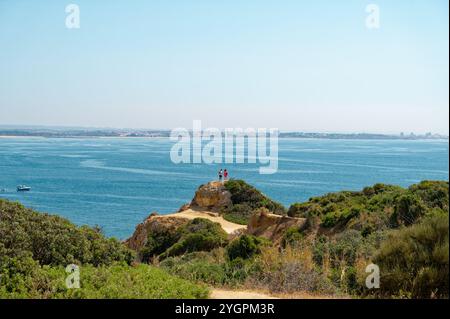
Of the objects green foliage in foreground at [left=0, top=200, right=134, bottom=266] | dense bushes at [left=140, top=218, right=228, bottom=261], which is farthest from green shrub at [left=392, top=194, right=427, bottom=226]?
dense bushes at [left=140, top=218, right=228, bottom=261]

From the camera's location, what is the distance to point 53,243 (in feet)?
28.8

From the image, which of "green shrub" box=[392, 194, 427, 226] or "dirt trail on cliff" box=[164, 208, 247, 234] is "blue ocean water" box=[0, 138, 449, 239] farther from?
"green shrub" box=[392, 194, 427, 226]

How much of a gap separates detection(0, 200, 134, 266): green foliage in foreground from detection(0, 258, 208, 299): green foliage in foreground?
64 cm

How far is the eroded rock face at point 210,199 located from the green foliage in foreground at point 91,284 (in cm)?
2581

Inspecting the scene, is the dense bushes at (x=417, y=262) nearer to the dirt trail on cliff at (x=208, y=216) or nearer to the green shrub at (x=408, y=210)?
the green shrub at (x=408, y=210)

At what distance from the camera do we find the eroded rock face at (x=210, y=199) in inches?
1330

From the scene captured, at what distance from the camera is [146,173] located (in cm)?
9062

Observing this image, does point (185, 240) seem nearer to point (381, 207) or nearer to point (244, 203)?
point (381, 207)

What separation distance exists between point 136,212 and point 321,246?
4539 cm

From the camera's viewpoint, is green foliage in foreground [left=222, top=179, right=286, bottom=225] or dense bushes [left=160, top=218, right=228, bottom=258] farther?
green foliage in foreground [left=222, top=179, right=286, bottom=225]

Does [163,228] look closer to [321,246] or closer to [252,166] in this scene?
[321,246]

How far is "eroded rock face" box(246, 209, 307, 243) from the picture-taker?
2044 centimetres

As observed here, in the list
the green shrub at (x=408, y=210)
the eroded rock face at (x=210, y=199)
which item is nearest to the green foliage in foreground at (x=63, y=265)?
the green shrub at (x=408, y=210)
